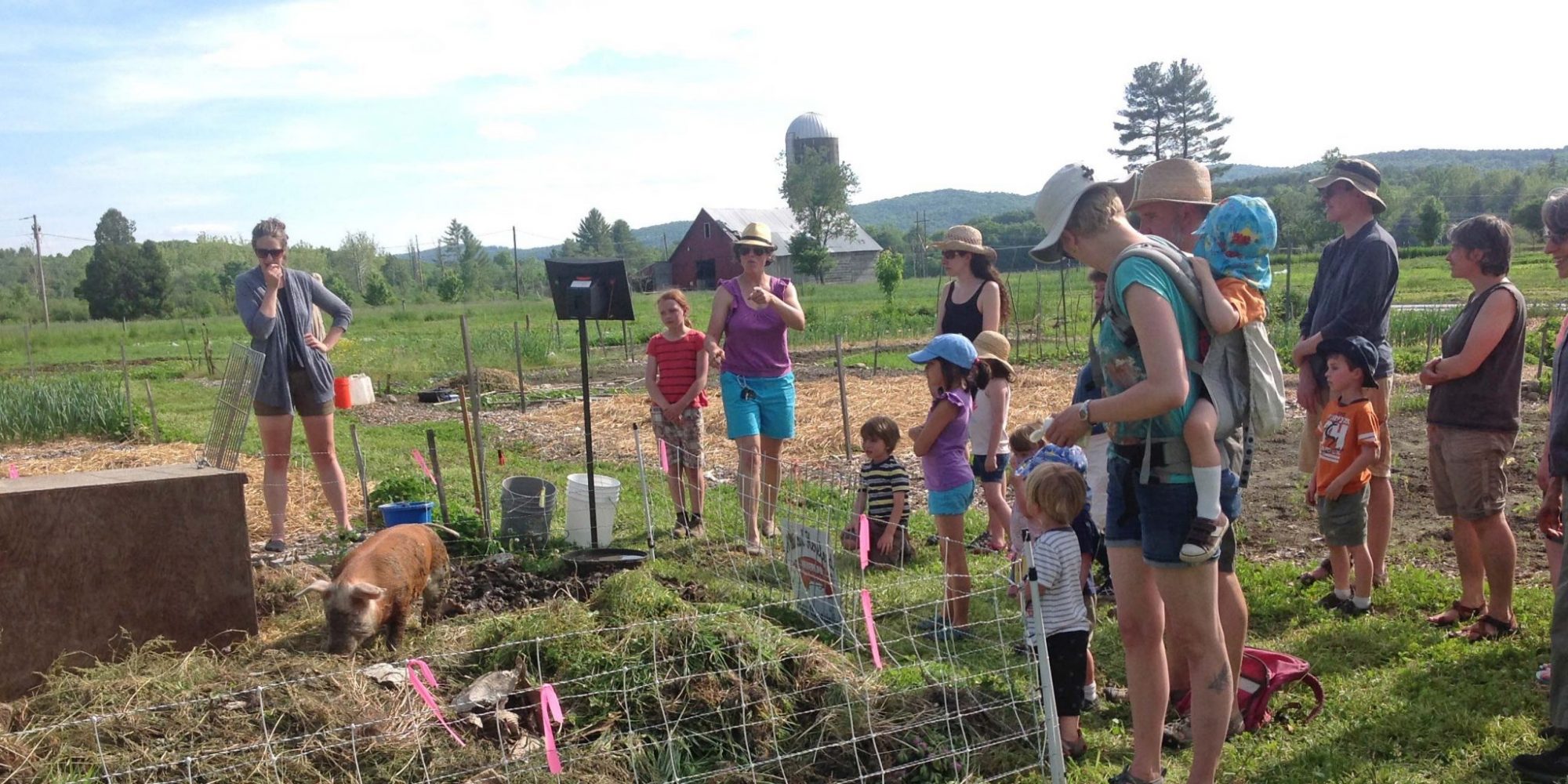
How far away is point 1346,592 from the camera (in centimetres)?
494

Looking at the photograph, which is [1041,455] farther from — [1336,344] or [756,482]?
[756,482]

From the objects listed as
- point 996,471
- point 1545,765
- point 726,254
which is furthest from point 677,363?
point 726,254

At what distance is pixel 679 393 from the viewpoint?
6902 mm

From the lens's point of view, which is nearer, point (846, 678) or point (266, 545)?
point (846, 678)

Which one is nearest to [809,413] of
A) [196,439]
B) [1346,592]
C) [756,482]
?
[756,482]

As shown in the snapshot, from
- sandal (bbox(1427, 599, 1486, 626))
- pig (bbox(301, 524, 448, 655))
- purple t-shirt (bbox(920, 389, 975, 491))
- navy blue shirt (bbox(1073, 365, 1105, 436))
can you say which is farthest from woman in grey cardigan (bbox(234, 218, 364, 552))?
sandal (bbox(1427, 599, 1486, 626))

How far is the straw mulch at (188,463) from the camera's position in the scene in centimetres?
745

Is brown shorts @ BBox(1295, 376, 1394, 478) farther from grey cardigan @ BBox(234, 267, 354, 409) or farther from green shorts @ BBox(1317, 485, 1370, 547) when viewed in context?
grey cardigan @ BBox(234, 267, 354, 409)

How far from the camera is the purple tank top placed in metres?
6.36

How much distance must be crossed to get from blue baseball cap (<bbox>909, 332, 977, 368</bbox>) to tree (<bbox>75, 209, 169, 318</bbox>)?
170 ft

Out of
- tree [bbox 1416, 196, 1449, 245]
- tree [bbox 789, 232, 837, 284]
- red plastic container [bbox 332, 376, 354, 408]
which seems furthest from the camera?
tree [bbox 789, 232, 837, 284]

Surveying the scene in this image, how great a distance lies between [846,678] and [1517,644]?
2.86m

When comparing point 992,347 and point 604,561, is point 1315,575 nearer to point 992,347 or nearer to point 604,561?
point 992,347

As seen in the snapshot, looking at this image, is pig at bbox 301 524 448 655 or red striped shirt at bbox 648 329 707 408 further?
red striped shirt at bbox 648 329 707 408
